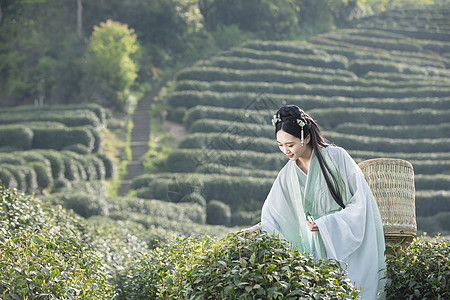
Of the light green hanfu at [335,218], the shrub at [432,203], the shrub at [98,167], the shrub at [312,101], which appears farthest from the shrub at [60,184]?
the light green hanfu at [335,218]

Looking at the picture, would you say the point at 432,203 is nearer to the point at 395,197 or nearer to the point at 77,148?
the point at 77,148

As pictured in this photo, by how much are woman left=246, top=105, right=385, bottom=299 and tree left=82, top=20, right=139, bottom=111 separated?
65.4 feet

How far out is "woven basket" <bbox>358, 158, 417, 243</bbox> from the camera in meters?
3.36

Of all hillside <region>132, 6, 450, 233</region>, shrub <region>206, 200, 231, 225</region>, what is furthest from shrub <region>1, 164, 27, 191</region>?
shrub <region>206, 200, 231, 225</region>

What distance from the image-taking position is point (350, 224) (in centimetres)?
301

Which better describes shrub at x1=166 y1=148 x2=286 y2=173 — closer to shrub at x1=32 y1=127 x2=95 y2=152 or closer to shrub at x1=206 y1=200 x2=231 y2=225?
shrub at x1=206 y1=200 x2=231 y2=225

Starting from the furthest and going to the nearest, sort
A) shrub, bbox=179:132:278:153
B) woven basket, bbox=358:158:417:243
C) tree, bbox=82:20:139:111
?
tree, bbox=82:20:139:111, shrub, bbox=179:132:278:153, woven basket, bbox=358:158:417:243

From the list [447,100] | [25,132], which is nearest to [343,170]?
[25,132]

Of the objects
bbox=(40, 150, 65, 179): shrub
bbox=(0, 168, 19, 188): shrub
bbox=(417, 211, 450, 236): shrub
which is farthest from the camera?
bbox=(40, 150, 65, 179): shrub

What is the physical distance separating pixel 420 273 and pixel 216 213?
34.9ft

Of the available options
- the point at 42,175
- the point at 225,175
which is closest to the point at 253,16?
the point at 225,175

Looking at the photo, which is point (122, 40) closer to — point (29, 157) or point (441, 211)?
point (29, 157)

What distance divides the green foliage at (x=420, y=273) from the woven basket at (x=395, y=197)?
0.64 feet

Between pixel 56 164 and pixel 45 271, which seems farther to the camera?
pixel 56 164
